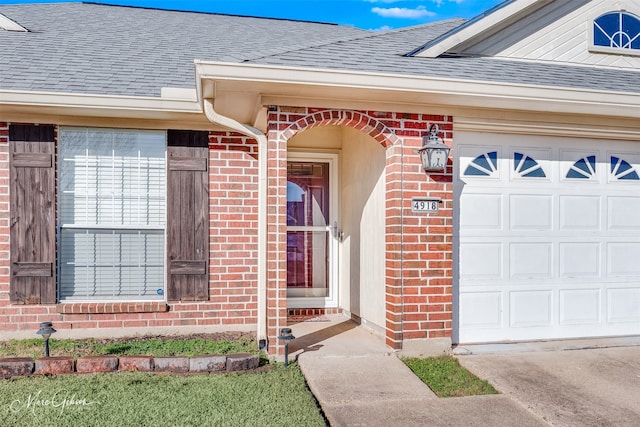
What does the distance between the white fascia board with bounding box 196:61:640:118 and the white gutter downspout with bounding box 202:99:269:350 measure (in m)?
0.50

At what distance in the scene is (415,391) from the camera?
4.11m

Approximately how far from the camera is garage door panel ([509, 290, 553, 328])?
5.56 metres

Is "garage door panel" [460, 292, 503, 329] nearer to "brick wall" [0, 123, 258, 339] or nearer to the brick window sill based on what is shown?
"brick wall" [0, 123, 258, 339]

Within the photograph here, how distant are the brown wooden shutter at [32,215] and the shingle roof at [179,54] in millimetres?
592

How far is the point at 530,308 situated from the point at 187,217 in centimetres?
383

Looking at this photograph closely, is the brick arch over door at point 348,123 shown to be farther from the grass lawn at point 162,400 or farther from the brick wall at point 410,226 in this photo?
the grass lawn at point 162,400

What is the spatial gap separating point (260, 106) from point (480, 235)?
2594 mm

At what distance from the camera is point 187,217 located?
5824mm

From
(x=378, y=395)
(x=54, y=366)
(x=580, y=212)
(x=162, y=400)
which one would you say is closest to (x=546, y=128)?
(x=580, y=212)

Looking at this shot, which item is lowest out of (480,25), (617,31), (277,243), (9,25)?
(277,243)

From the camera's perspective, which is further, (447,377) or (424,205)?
(424,205)

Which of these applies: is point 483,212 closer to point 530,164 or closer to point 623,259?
point 530,164

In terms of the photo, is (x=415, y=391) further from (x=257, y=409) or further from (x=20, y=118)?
(x=20, y=118)

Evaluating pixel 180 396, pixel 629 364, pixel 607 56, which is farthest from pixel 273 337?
pixel 607 56
